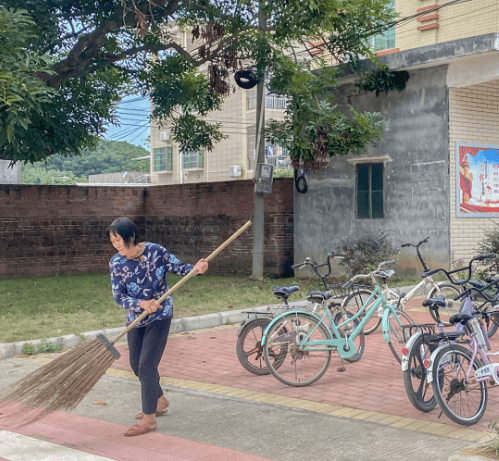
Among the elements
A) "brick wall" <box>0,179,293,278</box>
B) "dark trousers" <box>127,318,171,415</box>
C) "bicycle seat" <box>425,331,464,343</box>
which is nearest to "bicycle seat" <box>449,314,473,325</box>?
"bicycle seat" <box>425,331,464,343</box>

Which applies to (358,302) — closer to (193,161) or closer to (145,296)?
(145,296)

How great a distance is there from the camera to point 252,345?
766 cm

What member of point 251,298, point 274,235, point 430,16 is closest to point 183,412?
point 251,298

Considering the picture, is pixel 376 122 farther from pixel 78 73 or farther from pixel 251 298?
pixel 78 73

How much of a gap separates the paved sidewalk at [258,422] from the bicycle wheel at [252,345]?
0.33 ft

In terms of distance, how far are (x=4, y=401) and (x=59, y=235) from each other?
13.3m

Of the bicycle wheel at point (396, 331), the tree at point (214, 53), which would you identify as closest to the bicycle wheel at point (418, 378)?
the bicycle wheel at point (396, 331)

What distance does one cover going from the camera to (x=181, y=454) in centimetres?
504

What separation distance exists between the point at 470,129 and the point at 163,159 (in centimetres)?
3139

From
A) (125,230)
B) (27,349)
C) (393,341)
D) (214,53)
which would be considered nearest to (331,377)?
(393,341)

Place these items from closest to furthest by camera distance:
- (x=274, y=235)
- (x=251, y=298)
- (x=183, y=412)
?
(x=183, y=412) → (x=251, y=298) → (x=274, y=235)

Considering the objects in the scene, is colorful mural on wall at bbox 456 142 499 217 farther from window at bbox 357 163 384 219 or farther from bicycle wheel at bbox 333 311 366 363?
bicycle wheel at bbox 333 311 366 363

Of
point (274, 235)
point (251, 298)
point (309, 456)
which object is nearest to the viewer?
point (309, 456)

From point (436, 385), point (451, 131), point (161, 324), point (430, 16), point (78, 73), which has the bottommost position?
point (436, 385)
